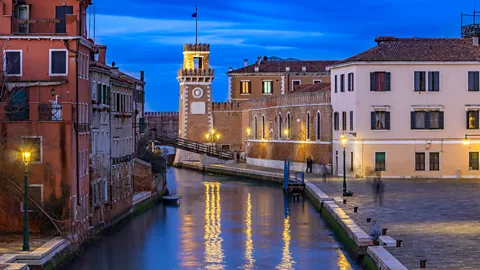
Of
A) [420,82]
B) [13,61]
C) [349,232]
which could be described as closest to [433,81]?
[420,82]

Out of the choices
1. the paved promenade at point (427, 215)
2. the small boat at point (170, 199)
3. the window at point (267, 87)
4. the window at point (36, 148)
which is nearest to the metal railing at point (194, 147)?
the window at point (267, 87)

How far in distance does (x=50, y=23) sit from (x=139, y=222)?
10.7m

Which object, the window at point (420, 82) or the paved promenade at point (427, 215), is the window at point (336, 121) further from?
the window at point (420, 82)

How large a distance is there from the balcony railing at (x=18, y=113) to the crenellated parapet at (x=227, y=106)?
48393 millimetres

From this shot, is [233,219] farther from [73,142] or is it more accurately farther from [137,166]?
[73,142]

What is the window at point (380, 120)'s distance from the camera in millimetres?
47938

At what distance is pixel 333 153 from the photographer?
52062 mm

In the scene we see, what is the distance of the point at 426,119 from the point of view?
4816 cm

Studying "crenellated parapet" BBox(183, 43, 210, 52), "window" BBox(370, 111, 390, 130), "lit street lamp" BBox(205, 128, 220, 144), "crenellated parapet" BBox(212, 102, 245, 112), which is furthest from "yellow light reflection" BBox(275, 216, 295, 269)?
"crenellated parapet" BBox(183, 43, 210, 52)

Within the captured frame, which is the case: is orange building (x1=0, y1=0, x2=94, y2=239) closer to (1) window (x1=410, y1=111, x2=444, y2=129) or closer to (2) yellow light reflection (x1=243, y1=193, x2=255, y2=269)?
(2) yellow light reflection (x1=243, y1=193, x2=255, y2=269)

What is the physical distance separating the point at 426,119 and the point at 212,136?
2876 centimetres

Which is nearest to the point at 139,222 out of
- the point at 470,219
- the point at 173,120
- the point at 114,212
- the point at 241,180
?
the point at 114,212

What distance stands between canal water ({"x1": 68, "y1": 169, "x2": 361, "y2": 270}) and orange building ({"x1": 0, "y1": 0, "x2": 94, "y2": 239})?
1804 mm

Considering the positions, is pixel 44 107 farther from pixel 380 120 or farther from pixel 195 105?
pixel 195 105
